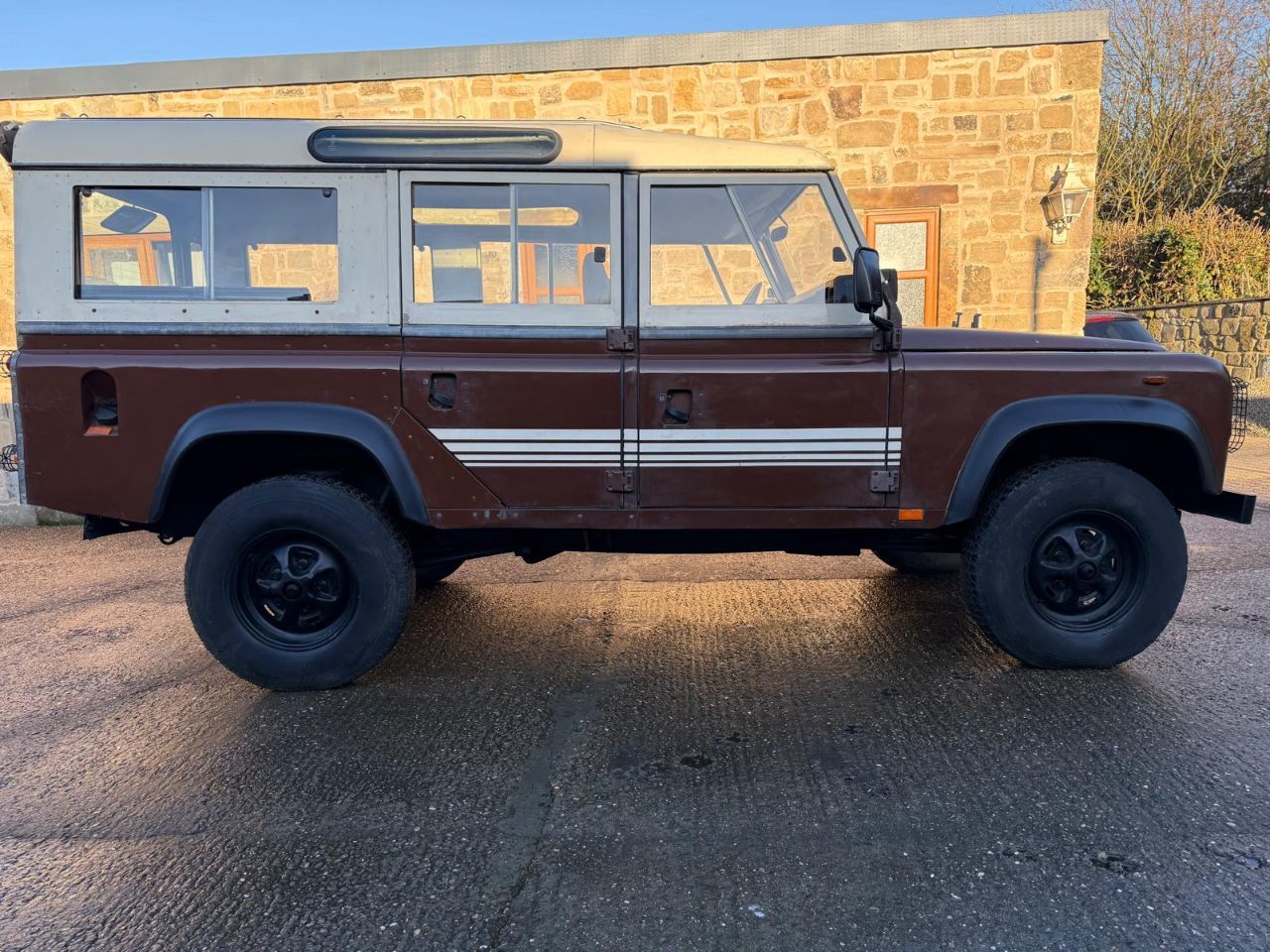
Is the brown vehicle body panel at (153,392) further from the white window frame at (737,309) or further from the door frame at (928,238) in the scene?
the door frame at (928,238)

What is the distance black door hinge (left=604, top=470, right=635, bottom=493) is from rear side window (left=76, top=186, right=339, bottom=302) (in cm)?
129

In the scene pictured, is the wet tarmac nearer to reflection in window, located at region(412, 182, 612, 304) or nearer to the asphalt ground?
the asphalt ground

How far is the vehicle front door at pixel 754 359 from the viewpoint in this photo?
3.39 meters

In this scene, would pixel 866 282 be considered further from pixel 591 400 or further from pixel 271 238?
pixel 271 238

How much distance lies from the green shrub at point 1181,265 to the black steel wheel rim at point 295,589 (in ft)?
49.9

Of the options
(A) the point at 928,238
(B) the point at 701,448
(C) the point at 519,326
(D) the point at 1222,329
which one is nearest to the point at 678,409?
(B) the point at 701,448

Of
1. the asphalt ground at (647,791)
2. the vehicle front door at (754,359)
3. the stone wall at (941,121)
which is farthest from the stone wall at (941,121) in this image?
the vehicle front door at (754,359)

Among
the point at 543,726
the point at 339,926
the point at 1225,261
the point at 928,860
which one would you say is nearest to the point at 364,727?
the point at 543,726

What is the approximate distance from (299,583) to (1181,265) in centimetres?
1678

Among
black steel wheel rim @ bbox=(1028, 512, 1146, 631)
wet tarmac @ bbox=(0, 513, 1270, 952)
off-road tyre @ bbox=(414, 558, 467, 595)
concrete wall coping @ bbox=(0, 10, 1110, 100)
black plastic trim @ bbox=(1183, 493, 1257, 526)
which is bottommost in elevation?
wet tarmac @ bbox=(0, 513, 1270, 952)

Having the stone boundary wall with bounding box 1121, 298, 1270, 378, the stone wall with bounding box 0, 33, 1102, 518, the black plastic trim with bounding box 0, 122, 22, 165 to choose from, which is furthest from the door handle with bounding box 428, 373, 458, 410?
the stone boundary wall with bounding box 1121, 298, 1270, 378

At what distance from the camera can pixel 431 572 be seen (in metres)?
4.38

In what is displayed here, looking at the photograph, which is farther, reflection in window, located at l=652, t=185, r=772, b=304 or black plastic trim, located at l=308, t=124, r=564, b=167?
reflection in window, located at l=652, t=185, r=772, b=304

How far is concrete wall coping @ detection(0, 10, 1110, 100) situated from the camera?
8594 millimetres
